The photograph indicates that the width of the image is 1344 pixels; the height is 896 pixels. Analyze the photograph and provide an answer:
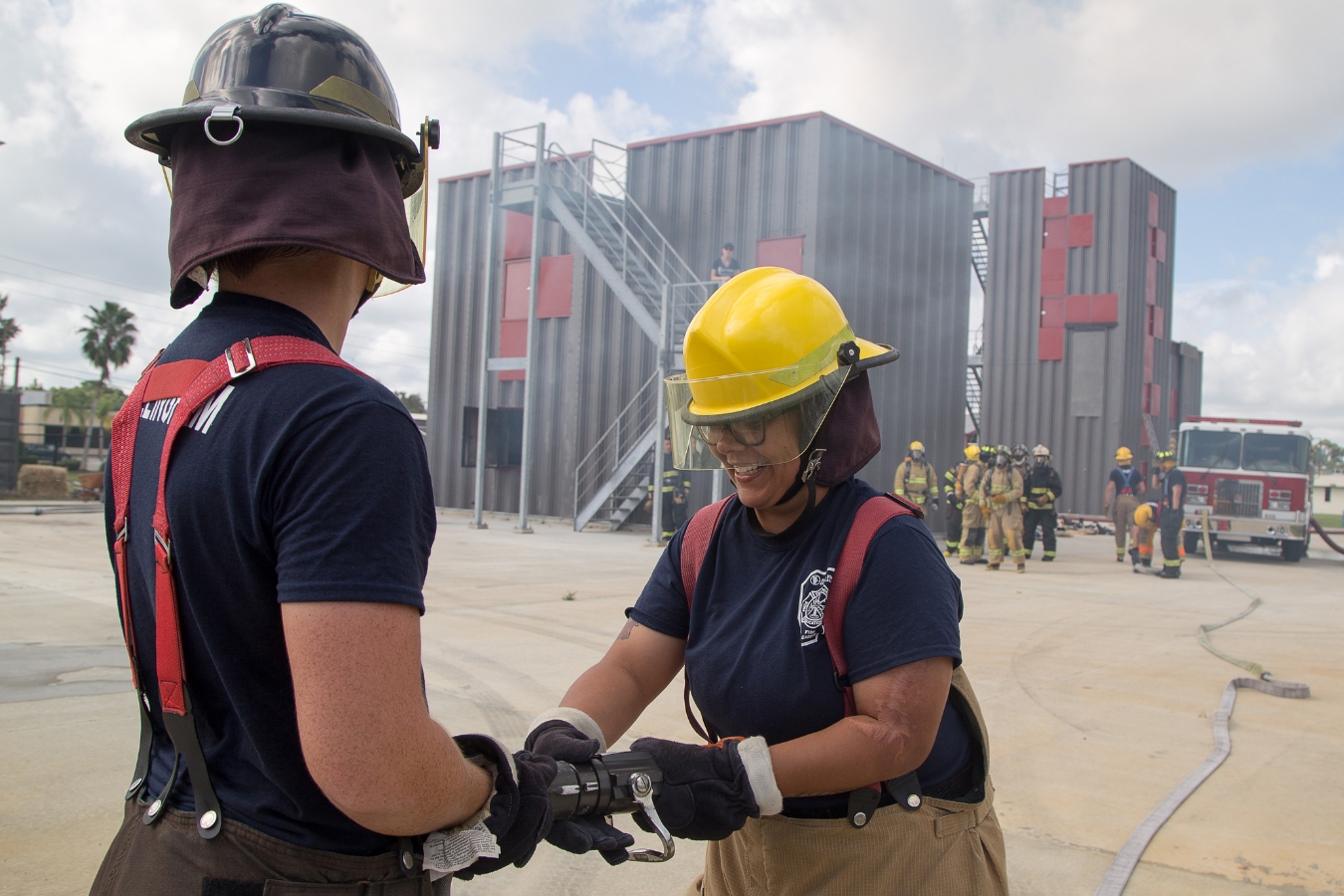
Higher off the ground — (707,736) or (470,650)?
(707,736)

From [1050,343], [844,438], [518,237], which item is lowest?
[844,438]

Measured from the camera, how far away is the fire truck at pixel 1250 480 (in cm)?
1522

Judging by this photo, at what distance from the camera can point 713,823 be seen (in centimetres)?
147

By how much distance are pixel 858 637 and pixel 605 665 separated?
23.7 inches

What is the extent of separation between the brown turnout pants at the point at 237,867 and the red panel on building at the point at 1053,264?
22.9m

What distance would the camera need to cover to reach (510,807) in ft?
3.94

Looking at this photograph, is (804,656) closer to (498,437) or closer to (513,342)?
(498,437)

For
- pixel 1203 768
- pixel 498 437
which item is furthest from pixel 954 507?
pixel 1203 768

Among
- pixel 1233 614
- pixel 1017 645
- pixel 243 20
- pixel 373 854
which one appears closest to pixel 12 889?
pixel 373 854

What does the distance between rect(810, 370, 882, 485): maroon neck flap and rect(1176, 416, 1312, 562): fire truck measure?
51.6 feet

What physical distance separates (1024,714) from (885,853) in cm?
378

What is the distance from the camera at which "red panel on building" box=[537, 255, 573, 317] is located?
18.2 meters

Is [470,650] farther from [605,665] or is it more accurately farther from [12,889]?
Result: [605,665]

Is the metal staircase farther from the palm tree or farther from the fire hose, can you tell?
the palm tree
